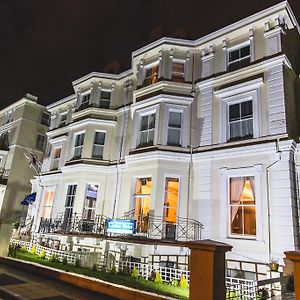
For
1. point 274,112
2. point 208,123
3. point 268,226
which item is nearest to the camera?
point 268,226

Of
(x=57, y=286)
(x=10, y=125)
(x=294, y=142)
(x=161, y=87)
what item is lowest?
(x=57, y=286)

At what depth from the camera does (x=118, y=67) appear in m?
21.1

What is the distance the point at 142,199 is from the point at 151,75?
25.0ft

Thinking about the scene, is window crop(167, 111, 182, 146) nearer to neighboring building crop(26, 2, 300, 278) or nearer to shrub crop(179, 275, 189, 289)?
neighboring building crop(26, 2, 300, 278)

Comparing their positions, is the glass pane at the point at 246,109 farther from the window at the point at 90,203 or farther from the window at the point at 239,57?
the window at the point at 90,203

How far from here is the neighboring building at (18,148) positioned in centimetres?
2692

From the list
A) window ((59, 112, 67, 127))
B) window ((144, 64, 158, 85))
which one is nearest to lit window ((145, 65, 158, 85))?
window ((144, 64, 158, 85))

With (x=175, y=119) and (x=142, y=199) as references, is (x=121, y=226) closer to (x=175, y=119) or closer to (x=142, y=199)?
(x=142, y=199)

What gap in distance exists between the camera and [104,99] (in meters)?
19.9

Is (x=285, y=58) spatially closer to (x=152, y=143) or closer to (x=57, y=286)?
(x=152, y=143)

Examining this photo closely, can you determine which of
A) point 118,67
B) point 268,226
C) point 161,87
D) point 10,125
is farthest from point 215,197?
point 10,125

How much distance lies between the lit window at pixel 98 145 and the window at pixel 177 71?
640 cm

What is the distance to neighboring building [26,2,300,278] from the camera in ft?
38.0

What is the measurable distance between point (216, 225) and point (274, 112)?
569 centimetres
